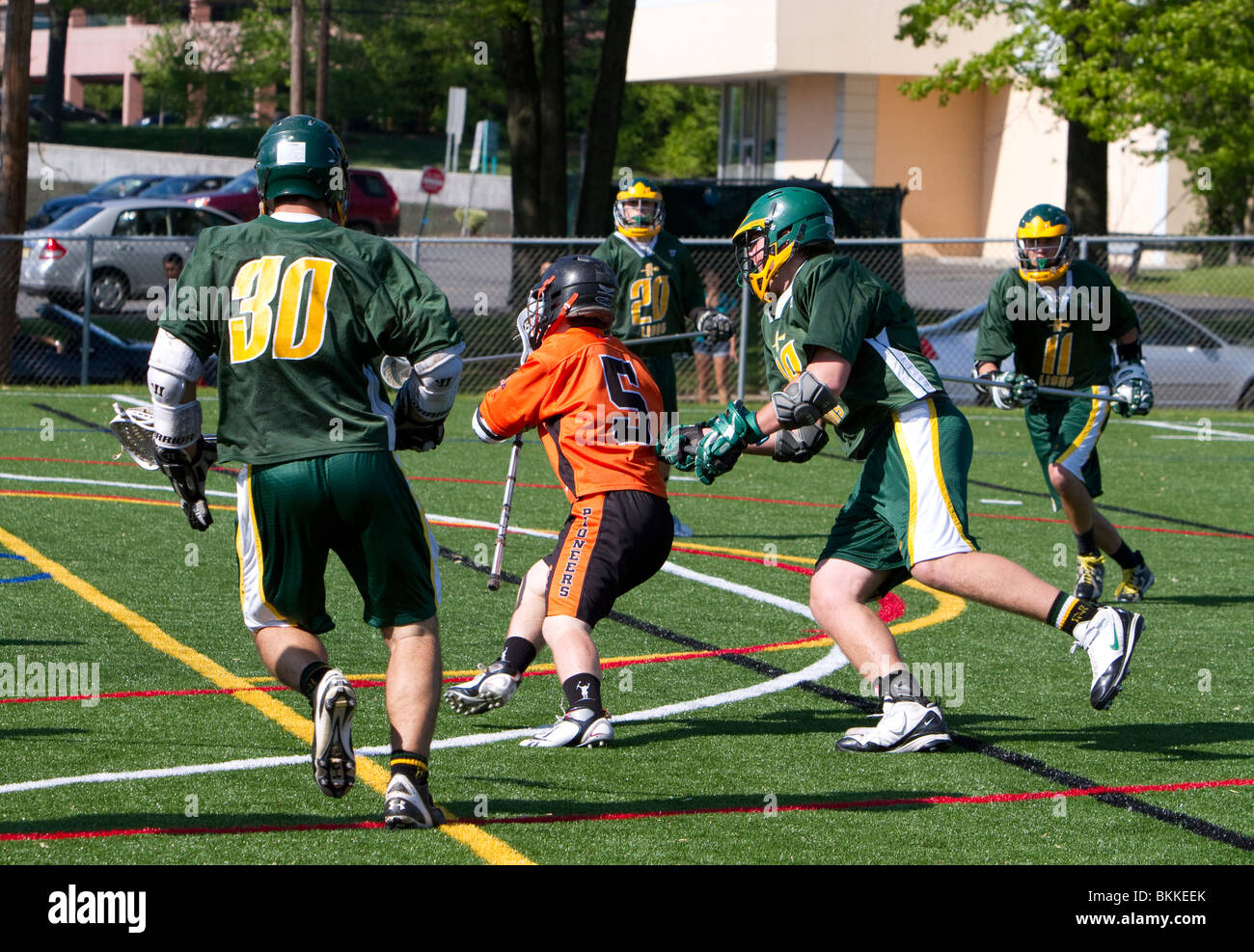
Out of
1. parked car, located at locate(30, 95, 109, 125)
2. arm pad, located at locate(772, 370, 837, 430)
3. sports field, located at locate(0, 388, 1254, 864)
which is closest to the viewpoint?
sports field, located at locate(0, 388, 1254, 864)

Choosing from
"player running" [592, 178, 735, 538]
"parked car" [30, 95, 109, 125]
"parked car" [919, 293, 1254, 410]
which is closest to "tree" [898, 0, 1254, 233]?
"parked car" [919, 293, 1254, 410]

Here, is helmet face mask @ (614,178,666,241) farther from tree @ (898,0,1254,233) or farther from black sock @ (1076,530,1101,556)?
tree @ (898,0,1254,233)

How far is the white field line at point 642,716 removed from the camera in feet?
17.5

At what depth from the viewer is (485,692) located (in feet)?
19.7

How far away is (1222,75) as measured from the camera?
2089 centimetres

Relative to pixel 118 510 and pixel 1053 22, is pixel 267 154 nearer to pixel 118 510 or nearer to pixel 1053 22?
pixel 118 510

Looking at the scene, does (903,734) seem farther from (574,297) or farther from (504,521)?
(504,521)

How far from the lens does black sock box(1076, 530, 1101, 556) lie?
29.7ft

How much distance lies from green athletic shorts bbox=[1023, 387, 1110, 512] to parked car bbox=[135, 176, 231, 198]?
3026cm

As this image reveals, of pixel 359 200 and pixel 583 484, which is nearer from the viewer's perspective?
pixel 583 484

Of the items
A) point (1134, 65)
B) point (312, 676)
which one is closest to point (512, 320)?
point (1134, 65)

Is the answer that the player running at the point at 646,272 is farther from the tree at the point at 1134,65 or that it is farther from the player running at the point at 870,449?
the tree at the point at 1134,65

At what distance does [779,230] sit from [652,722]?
1.93 meters
